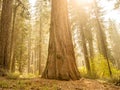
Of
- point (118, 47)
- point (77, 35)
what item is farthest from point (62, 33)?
point (118, 47)

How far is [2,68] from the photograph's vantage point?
340 inches

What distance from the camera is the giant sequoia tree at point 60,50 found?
7.26m

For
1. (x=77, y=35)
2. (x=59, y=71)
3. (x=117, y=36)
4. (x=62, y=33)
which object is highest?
(x=117, y=36)

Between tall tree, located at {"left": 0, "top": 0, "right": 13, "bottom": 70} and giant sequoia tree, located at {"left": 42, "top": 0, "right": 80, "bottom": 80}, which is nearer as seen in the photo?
giant sequoia tree, located at {"left": 42, "top": 0, "right": 80, "bottom": 80}

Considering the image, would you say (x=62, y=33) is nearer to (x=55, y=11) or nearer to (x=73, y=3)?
(x=55, y=11)

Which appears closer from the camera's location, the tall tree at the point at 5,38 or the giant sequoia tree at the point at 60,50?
the giant sequoia tree at the point at 60,50

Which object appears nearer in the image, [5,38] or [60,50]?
[60,50]

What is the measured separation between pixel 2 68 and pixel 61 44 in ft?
11.1

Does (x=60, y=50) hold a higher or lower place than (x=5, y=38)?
lower

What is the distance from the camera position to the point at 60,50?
24.6 ft

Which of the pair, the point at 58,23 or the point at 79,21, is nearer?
the point at 58,23

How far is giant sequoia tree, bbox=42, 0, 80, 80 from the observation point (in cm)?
726

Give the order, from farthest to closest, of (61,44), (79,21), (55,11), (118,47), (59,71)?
(118,47)
(79,21)
(55,11)
(61,44)
(59,71)

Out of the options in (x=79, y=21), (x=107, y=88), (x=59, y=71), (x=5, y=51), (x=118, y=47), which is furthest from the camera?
(x=118, y=47)
